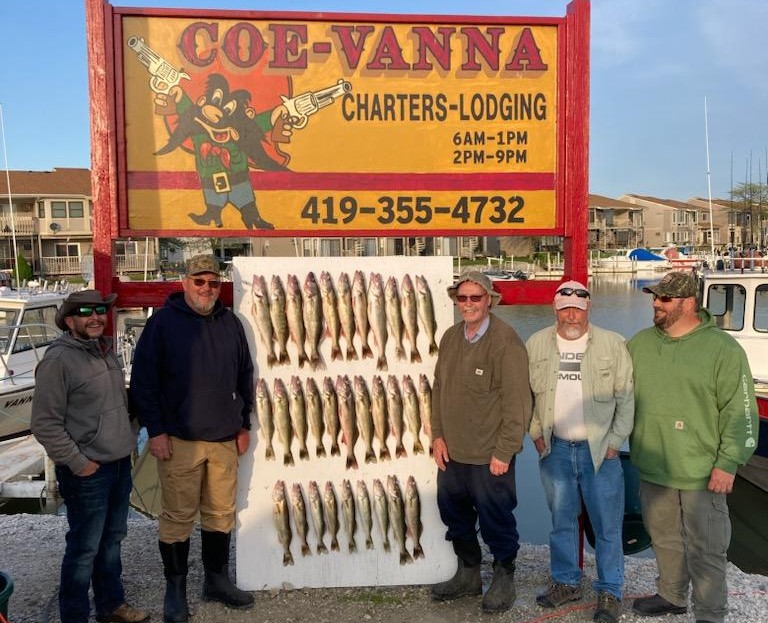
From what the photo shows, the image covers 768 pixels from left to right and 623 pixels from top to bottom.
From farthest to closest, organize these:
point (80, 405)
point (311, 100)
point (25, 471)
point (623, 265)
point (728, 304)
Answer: point (623, 265) < point (728, 304) < point (25, 471) < point (311, 100) < point (80, 405)

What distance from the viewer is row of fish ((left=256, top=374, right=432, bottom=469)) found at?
4.19m

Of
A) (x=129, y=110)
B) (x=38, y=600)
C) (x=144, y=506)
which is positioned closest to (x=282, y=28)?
(x=129, y=110)

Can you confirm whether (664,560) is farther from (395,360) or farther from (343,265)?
(343,265)

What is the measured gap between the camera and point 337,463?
4.29 m

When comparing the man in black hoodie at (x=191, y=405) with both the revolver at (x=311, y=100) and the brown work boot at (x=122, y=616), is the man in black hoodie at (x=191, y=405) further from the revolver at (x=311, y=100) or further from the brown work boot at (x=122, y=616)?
the revolver at (x=311, y=100)

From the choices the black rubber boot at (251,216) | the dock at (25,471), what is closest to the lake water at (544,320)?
the dock at (25,471)

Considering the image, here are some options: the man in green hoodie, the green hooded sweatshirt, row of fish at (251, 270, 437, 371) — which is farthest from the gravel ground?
row of fish at (251, 270, 437, 371)

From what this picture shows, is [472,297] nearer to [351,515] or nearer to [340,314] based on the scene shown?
[340,314]

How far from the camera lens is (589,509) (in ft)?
13.1

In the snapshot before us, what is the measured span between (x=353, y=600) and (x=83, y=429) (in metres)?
1.95

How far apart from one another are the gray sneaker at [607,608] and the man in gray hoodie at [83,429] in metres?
2.80

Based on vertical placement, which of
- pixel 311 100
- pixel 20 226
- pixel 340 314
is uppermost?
pixel 20 226

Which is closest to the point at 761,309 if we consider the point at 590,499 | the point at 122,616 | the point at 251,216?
the point at 590,499

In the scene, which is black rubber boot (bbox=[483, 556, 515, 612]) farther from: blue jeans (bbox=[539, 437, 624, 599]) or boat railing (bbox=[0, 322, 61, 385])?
boat railing (bbox=[0, 322, 61, 385])
